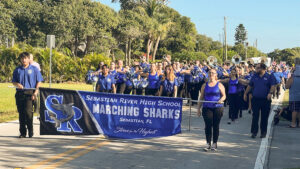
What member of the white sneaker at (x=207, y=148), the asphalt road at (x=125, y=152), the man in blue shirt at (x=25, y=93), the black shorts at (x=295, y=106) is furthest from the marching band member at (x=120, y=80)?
the white sneaker at (x=207, y=148)

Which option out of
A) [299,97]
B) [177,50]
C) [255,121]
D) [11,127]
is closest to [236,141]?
[255,121]

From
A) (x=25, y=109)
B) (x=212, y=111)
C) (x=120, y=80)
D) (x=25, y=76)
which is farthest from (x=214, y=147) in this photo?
(x=120, y=80)

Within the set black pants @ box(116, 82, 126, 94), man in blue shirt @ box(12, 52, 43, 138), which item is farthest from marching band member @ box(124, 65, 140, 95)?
man in blue shirt @ box(12, 52, 43, 138)

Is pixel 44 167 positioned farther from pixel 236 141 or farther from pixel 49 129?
pixel 236 141

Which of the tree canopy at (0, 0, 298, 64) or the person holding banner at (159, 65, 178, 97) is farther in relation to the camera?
the tree canopy at (0, 0, 298, 64)

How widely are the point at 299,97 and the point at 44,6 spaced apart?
3995cm

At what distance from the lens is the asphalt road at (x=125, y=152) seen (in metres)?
7.68

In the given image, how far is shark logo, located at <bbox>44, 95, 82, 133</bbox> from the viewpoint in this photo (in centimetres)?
1009

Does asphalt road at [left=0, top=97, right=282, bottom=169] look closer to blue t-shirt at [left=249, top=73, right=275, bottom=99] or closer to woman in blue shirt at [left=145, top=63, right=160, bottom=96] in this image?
blue t-shirt at [left=249, top=73, right=275, bottom=99]

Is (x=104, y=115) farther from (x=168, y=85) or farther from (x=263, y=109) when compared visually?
(x=168, y=85)

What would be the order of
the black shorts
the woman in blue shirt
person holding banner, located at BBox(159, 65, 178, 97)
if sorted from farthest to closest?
1. the woman in blue shirt
2. person holding banner, located at BBox(159, 65, 178, 97)
3. the black shorts

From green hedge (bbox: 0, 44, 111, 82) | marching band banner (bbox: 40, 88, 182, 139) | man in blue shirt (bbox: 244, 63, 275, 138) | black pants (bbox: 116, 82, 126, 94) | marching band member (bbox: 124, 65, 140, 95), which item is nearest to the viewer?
marching band banner (bbox: 40, 88, 182, 139)

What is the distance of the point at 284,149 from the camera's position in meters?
9.45

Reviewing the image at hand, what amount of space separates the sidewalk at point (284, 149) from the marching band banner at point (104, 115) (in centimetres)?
230
